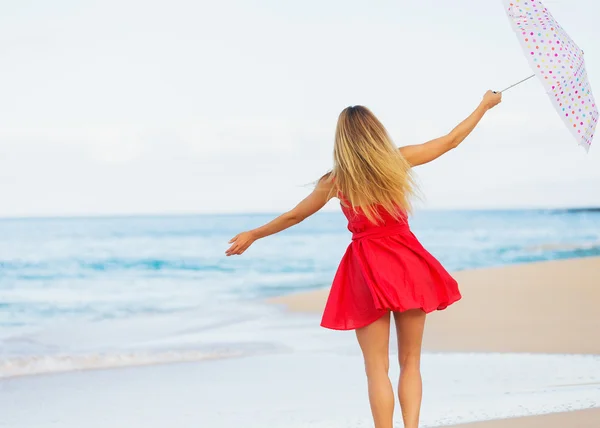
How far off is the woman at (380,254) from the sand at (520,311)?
329 cm

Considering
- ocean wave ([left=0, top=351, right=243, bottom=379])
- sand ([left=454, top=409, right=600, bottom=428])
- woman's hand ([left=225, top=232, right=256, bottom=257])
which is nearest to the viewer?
woman's hand ([left=225, top=232, right=256, bottom=257])

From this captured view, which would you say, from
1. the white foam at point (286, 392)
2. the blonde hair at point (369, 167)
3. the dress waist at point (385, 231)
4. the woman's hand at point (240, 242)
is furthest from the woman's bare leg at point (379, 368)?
the white foam at point (286, 392)

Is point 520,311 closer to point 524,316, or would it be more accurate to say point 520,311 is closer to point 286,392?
point 524,316

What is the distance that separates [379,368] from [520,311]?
18.9ft

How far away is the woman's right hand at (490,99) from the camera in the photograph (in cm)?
358

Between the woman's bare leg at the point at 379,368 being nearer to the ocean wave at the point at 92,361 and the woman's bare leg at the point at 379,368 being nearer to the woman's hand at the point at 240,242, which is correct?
the woman's hand at the point at 240,242

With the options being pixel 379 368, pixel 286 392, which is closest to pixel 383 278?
pixel 379 368

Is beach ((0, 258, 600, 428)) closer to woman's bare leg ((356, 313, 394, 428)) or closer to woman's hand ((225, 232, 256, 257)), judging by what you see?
woman's bare leg ((356, 313, 394, 428))

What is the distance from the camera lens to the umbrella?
12.0ft

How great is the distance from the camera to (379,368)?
11.5 ft

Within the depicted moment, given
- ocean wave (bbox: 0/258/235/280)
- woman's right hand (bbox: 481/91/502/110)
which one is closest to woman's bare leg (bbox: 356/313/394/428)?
woman's right hand (bbox: 481/91/502/110)

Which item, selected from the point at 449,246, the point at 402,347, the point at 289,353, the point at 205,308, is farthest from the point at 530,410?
the point at 449,246

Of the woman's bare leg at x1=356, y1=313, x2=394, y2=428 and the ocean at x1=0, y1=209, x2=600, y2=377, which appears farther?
the ocean at x1=0, y1=209, x2=600, y2=377

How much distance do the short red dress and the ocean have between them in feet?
11.0
